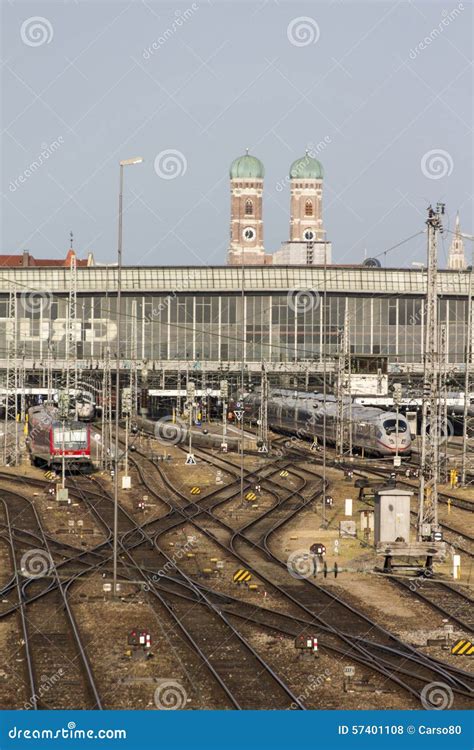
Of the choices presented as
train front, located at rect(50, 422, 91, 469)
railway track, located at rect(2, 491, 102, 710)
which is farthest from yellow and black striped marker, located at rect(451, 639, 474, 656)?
train front, located at rect(50, 422, 91, 469)

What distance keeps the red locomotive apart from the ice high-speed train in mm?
11429

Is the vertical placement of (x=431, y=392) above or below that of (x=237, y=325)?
below

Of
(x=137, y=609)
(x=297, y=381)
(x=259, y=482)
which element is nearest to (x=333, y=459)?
(x=259, y=482)

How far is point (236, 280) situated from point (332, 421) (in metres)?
50.8

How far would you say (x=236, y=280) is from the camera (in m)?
128

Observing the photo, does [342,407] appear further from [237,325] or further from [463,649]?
[237,325]

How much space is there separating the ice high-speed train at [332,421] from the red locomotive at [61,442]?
11.4 metres

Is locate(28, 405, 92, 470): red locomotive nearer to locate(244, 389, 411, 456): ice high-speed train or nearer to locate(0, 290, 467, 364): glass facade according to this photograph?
locate(244, 389, 411, 456): ice high-speed train

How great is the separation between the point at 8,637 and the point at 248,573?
832 centimetres

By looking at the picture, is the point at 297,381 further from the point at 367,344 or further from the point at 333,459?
the point at 333,459

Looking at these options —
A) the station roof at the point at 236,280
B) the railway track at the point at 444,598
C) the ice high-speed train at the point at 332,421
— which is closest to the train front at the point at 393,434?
the ice high-speed train at the point at 332,421

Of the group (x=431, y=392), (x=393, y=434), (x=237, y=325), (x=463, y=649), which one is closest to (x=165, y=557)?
(x=431, y=392)

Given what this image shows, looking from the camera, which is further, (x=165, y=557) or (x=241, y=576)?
(x=165, y=557)

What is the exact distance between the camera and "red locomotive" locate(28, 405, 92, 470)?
A: 199ft
